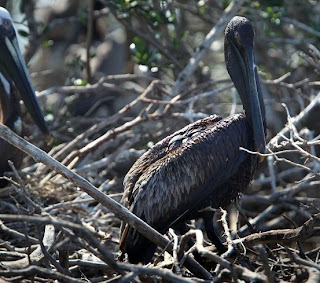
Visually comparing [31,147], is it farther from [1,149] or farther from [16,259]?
[1,149]

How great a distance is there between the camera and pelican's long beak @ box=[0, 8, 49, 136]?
7340 mm

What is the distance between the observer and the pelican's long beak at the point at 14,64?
734 centimetres

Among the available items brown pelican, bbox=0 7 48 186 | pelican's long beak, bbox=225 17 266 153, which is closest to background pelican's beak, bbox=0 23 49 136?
brown pelican, bbox=0 7 48 186

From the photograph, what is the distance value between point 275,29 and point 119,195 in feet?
11.5

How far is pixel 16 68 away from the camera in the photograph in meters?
7.34

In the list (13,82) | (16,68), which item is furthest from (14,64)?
(13,82)

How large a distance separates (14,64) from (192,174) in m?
2.34

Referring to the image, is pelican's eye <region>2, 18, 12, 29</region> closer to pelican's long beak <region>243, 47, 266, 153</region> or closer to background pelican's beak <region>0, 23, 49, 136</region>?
background pelican's beak <region>0, 23, 49, 136</region>

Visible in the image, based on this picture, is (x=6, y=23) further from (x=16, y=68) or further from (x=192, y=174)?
(x=192, y=174)

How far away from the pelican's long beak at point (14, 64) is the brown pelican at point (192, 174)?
178 cm

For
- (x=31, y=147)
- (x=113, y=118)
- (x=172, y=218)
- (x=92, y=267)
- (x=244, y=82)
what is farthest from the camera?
(x=113, y=118)

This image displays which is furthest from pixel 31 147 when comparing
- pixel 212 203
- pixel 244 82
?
pixel 244 82

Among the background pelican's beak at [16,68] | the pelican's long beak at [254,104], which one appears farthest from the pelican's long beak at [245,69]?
the background pelican's beak at [16,68]

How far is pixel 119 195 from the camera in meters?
6.70
